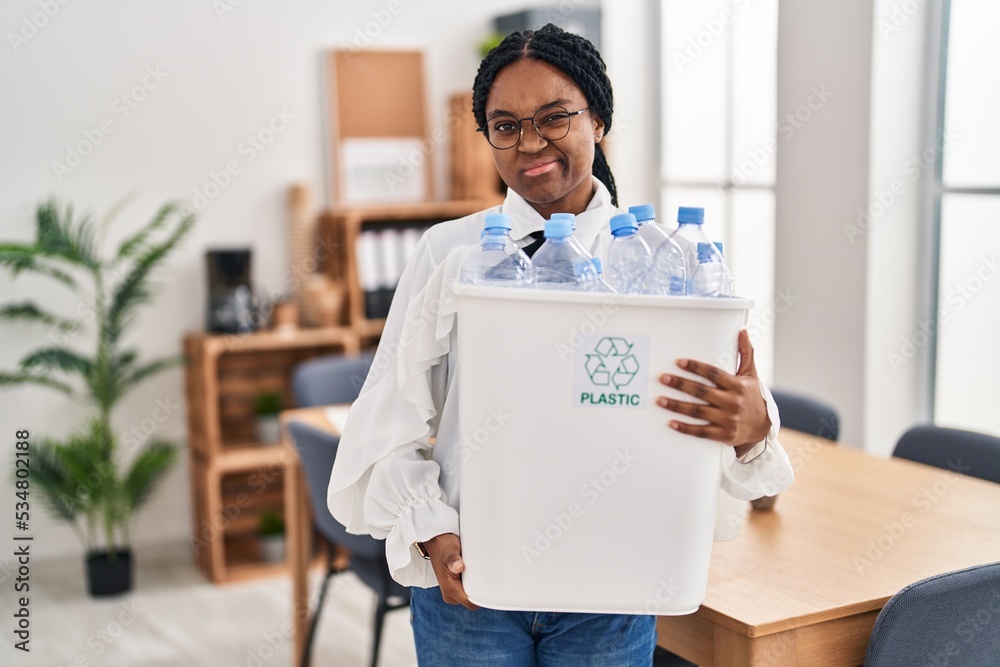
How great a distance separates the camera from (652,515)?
1229mm

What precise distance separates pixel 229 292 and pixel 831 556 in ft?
9.40

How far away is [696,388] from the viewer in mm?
1197

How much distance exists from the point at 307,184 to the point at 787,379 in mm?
2116

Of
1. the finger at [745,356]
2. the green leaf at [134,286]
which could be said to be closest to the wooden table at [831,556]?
the finger at [745,356]

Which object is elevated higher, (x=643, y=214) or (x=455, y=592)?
(x=643, y=214)

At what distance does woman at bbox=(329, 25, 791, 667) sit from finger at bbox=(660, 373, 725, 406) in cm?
9

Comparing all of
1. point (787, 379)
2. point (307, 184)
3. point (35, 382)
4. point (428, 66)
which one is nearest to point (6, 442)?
point (35, 382)

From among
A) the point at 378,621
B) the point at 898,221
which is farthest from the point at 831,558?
the point at 898,221

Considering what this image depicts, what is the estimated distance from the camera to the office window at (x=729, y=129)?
3664 millimetres

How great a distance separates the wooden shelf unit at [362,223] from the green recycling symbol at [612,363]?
3.08m

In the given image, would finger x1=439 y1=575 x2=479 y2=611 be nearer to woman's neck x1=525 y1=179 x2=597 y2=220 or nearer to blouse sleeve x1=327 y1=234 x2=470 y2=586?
blouse sleeve x1=327 y1=234 x2=470 y2=586

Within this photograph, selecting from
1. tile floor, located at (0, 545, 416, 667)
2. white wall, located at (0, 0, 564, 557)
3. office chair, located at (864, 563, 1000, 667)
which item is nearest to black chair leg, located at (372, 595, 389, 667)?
tile floor, located at (0, 545, 416, 667)

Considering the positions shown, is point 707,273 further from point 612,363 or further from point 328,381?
point 328,381

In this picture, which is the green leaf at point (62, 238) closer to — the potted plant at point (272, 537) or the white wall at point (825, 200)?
the potted plant at point (272, 537)
